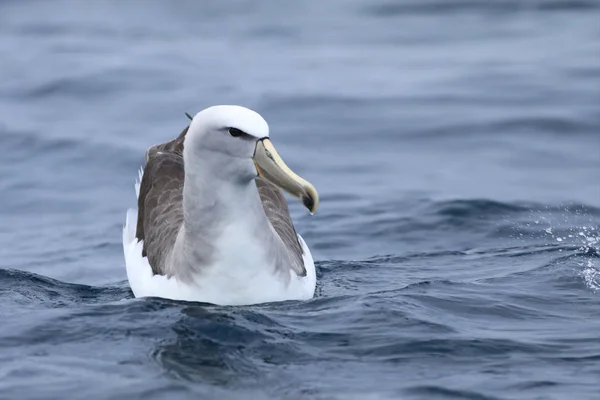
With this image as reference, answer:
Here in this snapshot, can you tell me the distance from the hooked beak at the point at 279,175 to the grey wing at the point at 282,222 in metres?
1.09

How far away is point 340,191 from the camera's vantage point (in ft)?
42.6

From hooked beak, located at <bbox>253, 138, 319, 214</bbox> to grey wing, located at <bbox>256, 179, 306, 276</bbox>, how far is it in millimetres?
1093

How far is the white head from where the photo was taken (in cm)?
765

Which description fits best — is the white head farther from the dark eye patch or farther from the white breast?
the white breast

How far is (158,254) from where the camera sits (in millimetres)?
8938

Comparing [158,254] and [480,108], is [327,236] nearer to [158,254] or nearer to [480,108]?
[158,254]

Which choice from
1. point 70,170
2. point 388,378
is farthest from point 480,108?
point 388,378

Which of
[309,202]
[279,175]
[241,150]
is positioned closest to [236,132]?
[241,150]

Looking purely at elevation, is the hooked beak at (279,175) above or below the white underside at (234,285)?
above

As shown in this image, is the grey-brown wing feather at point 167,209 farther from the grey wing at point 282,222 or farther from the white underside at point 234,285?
the white underside at point 234,285

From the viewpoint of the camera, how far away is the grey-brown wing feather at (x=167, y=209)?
29.5 ft

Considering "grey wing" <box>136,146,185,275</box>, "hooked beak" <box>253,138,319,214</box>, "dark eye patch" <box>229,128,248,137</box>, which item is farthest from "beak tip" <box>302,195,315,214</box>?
"grey wing" <box>136,146,185,275</box>

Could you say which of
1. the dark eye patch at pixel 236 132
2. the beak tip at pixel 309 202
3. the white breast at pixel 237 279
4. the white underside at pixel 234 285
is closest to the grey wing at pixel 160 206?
the white underside at pixel 234 285

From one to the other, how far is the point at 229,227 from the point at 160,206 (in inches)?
62.2
